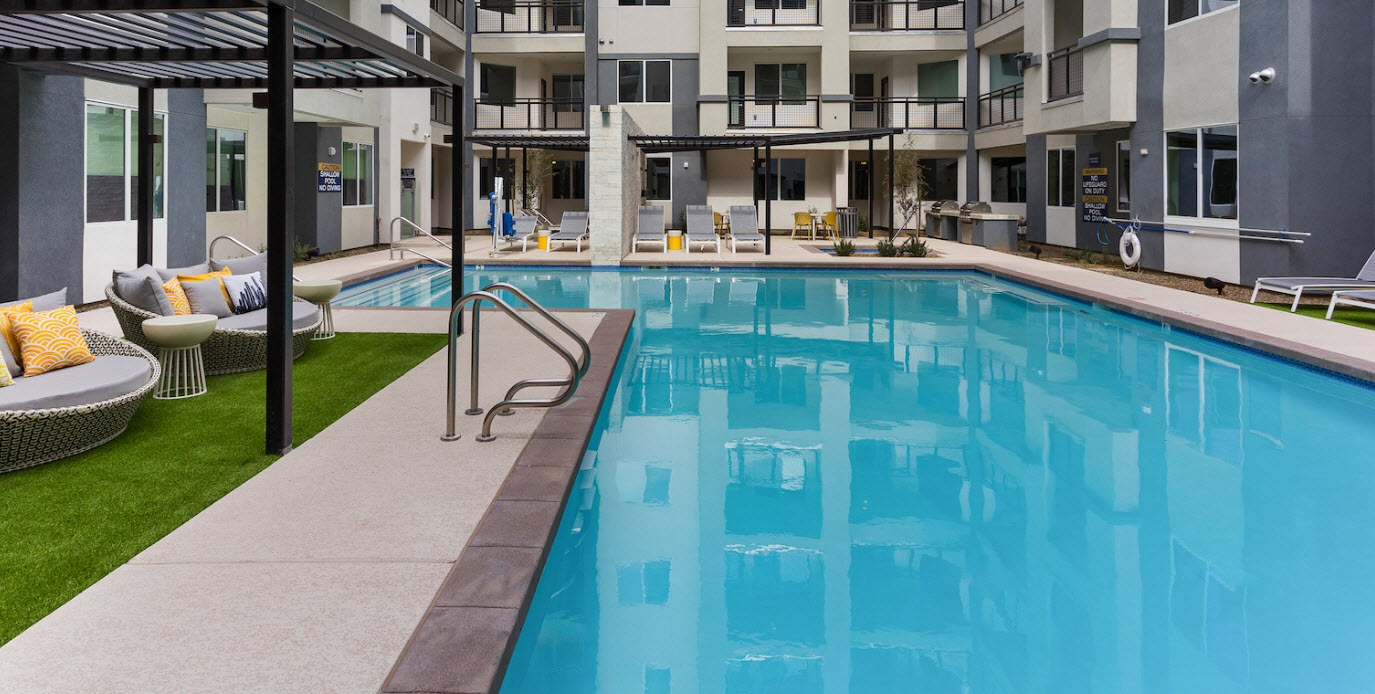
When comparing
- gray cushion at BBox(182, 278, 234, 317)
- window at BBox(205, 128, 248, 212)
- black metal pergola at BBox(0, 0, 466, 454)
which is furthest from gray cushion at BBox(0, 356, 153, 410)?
window at BBox(205, 128, 248, 212)

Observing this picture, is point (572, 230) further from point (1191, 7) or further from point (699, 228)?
point (1191, 7)

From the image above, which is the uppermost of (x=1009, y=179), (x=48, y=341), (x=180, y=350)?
(x=1009, y=179)

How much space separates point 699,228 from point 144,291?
52.6 ft

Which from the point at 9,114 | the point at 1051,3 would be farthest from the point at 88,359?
the point at 1051,3

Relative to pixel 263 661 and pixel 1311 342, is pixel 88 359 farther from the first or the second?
pixel 1311 342

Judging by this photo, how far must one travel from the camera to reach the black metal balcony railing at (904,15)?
95.7 feet

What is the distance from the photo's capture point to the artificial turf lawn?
3.80 meters

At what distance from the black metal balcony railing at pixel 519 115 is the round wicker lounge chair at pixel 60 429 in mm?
24386

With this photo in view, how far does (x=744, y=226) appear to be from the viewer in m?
23.1

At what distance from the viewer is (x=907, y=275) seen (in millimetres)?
18484

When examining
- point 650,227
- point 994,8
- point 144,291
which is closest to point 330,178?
point 650,227

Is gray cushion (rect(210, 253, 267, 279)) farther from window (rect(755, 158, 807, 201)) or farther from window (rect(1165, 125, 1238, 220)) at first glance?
window (rect(755, 158, 807, 201))

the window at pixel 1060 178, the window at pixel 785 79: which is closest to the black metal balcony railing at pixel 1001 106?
the window at pixel 1060 178

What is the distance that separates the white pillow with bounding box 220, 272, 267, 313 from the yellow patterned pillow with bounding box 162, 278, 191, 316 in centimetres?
49
